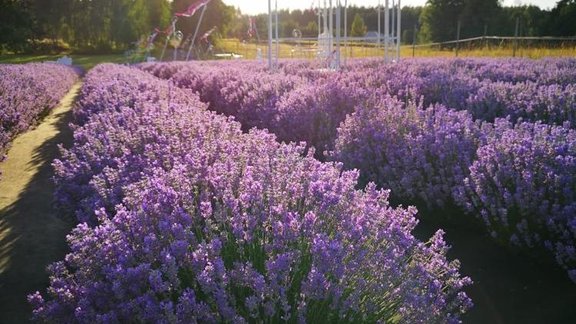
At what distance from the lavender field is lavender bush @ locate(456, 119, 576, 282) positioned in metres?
0.01

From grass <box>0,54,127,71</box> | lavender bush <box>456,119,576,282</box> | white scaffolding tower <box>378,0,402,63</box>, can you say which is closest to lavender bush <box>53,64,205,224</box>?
lavender bush <box>456,119,576,282</box>

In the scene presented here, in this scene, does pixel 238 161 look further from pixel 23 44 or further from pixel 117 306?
pixel 23 44

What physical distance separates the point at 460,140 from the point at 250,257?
2.59 meters

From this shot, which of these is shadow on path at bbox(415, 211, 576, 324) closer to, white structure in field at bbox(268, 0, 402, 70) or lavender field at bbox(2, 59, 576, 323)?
lavender field at bbox(2, 59, 576, 323)

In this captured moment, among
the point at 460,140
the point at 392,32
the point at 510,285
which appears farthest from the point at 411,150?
the point at 392,32

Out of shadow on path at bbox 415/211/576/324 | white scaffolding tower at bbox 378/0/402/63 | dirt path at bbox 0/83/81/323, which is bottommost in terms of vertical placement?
dirt path at bbox 0/83/81/323

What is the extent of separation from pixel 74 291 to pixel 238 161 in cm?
129

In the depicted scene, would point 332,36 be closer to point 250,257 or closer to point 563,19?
point 250,257

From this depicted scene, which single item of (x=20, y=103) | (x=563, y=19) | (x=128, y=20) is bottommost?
(x=20, y=103)

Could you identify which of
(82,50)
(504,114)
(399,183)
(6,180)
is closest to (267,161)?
(399,183)

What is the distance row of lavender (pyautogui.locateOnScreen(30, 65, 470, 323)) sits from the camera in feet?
5.99

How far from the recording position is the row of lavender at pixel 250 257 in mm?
1827

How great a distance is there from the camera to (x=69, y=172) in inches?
139

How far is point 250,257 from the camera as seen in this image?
83.3 inches
